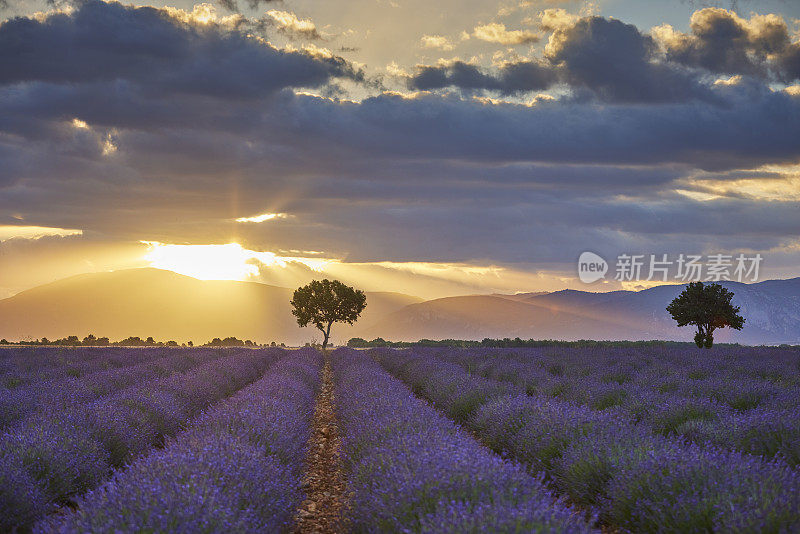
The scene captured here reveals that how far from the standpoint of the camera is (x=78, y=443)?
20.4 ft

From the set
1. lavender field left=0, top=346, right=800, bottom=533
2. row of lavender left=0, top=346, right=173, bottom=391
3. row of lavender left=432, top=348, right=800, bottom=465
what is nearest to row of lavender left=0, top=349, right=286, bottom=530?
lavender field left=0, top=346, right=800, bottom=533

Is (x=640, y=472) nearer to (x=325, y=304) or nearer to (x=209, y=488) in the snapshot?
(x=209, y=488)

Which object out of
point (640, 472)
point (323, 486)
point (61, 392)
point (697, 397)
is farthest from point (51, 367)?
point (640, 472)

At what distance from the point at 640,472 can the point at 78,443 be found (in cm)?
553

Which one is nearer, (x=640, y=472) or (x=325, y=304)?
(x=640, y=472)

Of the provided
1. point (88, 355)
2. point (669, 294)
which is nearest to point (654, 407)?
point (88, 355)

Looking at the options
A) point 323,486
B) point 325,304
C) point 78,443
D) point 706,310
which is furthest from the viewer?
point 325,304

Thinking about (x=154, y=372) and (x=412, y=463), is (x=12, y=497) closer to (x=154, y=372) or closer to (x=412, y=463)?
(x=412, y=463)

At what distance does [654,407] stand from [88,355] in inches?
782

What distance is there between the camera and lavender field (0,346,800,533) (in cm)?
361

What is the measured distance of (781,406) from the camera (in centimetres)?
805

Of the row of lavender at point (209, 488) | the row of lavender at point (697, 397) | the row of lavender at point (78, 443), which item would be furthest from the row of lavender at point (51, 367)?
the row of lavender at point (697, 397)

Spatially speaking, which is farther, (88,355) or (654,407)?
(88,355)

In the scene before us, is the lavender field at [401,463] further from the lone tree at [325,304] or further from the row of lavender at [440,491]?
the lone tree at [325,304]
